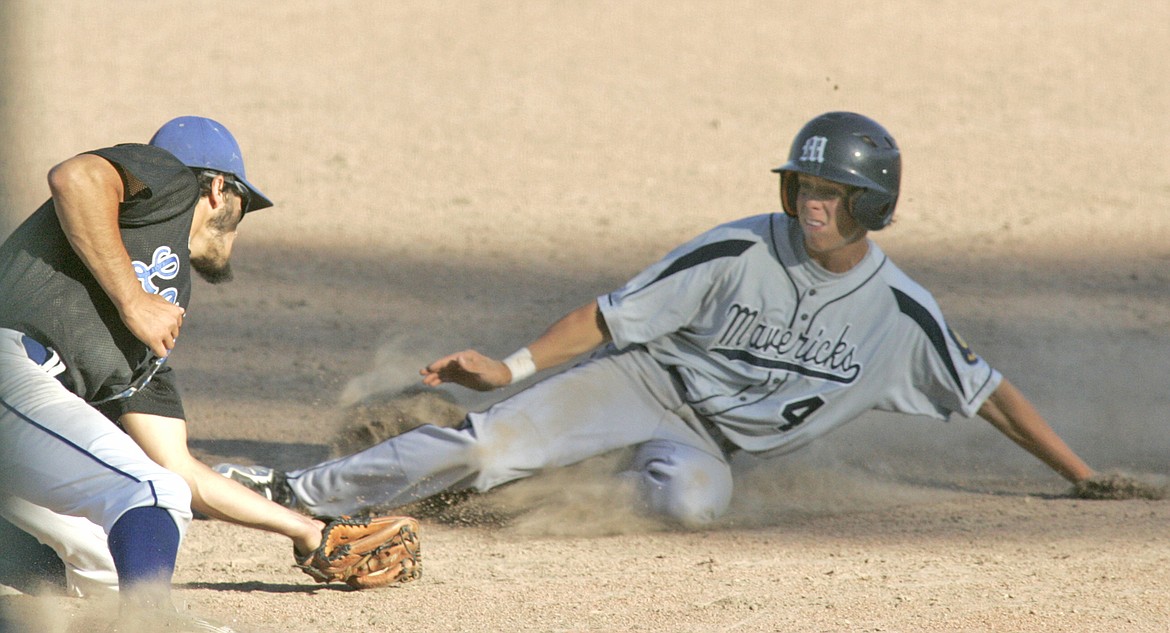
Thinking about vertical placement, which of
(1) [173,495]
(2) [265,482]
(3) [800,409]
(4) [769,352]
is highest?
(1) [173,495]

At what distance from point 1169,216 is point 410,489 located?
652 cm

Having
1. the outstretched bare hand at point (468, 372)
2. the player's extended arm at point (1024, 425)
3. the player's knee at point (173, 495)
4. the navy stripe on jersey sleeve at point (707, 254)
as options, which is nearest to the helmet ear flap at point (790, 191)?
the navy stripe on jersey sleeve at point (707, 254)

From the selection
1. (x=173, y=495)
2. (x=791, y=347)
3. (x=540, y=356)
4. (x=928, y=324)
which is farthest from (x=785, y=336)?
(x=173, y=495)

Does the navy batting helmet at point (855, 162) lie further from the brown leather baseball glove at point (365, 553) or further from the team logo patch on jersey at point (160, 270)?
the team logo patch on jersey at point (160, 270)

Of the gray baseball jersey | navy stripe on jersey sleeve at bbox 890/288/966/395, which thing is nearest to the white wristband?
the gray baseball jersey

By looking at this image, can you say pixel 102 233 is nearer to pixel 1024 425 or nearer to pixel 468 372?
pixel 468 372

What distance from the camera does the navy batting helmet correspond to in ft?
14.1

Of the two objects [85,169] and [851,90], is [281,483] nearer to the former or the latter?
[85,169]

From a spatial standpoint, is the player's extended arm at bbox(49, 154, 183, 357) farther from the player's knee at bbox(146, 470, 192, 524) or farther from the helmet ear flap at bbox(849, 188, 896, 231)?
the helmet ear flap at bbox(849, 188, 896, 231)

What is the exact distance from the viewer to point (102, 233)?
2.90 m

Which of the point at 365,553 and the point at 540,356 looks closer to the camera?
the point at 365,553

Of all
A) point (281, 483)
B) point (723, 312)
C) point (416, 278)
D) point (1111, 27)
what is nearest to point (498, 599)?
point (281, 483)

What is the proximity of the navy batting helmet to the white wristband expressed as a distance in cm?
102

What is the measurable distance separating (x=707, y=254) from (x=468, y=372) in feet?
2.89
